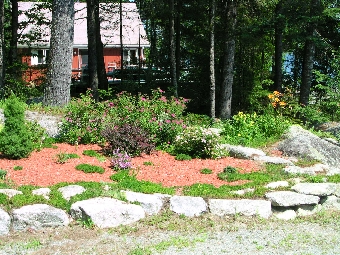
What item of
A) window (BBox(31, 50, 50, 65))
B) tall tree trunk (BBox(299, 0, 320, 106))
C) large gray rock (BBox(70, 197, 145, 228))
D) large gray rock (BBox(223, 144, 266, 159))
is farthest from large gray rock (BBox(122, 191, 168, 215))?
window (BBox(31, 50, 50, 65))

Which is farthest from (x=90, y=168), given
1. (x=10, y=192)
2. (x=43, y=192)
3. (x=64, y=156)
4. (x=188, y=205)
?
(x=188, y=205)

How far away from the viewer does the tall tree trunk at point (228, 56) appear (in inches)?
600

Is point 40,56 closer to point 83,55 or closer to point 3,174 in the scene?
point 83,55

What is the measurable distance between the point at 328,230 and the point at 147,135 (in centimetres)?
389

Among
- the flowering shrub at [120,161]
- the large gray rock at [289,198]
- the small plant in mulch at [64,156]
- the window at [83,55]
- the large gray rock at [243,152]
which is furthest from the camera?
the window at [83,55]

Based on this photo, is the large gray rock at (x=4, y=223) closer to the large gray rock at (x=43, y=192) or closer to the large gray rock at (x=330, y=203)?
the large gray rock at (x=43, y=192)

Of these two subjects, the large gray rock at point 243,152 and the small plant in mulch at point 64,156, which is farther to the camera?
the large gray rock at point 243,152

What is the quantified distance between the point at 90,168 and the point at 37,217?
6.17ft

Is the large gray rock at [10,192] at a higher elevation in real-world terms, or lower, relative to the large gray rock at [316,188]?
higher

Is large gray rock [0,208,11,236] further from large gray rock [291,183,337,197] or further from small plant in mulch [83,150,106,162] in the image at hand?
large gray rock [291,183,337,197]

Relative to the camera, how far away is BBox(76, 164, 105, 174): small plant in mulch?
735 centimetres

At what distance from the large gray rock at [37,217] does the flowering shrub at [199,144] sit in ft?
11.6

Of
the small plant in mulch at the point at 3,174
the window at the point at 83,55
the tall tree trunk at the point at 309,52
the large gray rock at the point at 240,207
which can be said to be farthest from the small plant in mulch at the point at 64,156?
the window at the point at 83,55

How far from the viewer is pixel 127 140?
27.1 ft
